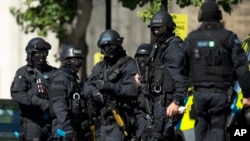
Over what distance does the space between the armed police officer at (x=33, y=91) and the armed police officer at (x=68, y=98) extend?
0.30 metres

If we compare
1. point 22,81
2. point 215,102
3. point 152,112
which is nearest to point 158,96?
point 152,112

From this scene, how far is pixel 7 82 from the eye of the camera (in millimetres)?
26438

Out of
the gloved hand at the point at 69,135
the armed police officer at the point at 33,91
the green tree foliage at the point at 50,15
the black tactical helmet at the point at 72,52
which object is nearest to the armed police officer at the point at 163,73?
the gloved hand at the point at 69,135

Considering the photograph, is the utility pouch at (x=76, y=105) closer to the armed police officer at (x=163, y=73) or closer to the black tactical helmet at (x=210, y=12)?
the armed police officer at (x=163, y=73)

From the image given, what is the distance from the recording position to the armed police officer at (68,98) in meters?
12.2

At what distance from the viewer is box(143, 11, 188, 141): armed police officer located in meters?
10.9

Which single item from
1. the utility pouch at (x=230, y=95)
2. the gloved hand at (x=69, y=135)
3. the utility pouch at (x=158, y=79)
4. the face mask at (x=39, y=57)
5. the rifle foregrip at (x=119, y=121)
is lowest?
the gloved hand at (x=69, y=135)

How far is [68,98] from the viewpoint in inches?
487

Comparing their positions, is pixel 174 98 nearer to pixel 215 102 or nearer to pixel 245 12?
pixel 215 102

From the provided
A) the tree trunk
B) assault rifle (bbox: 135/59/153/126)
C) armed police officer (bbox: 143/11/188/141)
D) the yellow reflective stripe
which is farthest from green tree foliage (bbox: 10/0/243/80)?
armed police officer (bbox: 143/11/188/141)

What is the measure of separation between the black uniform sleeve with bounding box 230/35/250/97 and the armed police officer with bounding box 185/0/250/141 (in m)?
0.01

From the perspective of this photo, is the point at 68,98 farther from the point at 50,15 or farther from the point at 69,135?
the point at 50,15

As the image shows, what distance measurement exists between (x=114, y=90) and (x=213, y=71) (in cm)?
191

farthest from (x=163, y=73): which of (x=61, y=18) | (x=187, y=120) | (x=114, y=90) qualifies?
(x=61, y=18)
